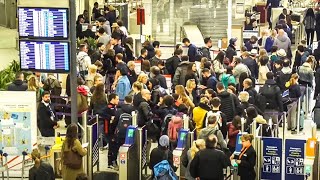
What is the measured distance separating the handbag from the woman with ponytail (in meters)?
6.05

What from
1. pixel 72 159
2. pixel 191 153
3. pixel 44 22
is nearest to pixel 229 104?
pixel 191 153

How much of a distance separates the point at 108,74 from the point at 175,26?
869cm

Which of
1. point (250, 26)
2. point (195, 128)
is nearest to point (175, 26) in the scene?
point (250, 26)

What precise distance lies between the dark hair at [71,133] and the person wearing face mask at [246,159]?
2.57 m

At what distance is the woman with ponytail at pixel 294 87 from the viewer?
18172mm

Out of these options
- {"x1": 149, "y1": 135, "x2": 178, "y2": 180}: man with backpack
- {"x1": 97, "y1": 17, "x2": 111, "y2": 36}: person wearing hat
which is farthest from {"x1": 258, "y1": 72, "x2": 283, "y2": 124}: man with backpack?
{"x1": 97, "y1": 17, "x2": 111, "y2": 36}: person wearing hat

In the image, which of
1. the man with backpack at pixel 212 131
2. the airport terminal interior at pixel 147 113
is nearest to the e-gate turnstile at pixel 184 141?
the airport terminal interior at pixel 147 113

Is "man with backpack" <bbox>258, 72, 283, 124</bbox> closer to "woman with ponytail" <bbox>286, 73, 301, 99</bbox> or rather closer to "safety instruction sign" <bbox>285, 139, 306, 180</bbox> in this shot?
"woman with ponytail" <bbox>286, 73, 301, 99</bbox>

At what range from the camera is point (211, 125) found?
14.1m

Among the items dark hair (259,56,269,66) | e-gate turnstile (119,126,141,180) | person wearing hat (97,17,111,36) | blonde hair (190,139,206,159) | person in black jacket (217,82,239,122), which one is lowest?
e-gate turnstile (119,126,141,180)

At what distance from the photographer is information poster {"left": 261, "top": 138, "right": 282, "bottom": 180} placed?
14.2m

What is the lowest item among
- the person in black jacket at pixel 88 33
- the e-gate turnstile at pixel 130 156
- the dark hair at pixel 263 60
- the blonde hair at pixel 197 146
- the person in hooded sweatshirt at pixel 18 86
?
the e-gate turnstile at pixel 130 156

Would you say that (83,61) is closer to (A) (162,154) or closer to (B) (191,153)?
(A) (162,154)

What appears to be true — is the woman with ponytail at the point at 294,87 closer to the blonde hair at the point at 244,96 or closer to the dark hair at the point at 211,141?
the blonde hair at the point at 244,96
